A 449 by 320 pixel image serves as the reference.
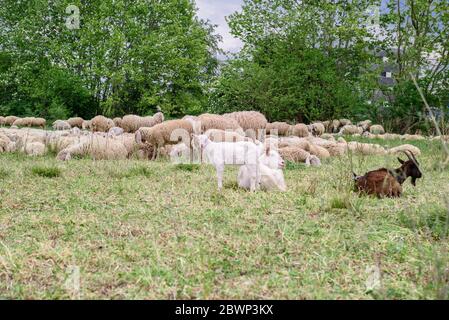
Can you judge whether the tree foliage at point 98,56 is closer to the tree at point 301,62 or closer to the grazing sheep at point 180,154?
the tree at point 301,62

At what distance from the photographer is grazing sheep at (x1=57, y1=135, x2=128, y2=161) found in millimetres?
8469

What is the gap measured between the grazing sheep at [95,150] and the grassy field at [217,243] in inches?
126

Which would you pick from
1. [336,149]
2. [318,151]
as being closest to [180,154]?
[318,151]

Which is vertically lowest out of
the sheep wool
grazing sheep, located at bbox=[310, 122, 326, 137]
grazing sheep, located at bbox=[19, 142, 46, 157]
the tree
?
grazing sheep, located at bbox=[19, 142, 46, 157]

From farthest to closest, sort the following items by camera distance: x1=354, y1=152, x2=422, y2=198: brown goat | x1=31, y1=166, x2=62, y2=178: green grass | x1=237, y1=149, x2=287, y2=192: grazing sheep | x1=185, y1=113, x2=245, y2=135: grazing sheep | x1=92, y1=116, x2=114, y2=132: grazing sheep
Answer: x1=92, y1=116, x2=114, y2=132: grazing sheep, x1=185, y1=113, x2=245, y2=135: grazing sheep, x1=31, y1=166, x2=62, y2=178: green grass, x1=237, y1=149, x2=287, y2=192: grazing sheep, x1=354, y1=152, x2=422, y2=198: brown goat

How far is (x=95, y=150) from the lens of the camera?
28.1ft

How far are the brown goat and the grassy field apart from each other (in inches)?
6.1

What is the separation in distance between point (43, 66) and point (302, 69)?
15.5 metres

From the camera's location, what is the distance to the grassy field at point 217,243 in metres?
2.47

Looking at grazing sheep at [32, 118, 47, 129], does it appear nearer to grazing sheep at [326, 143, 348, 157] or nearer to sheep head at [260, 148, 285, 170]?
grazing sheep at [326, 143, 348, 157]

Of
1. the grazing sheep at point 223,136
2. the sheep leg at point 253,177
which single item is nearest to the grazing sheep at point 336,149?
the grazing sheep at point 223,136

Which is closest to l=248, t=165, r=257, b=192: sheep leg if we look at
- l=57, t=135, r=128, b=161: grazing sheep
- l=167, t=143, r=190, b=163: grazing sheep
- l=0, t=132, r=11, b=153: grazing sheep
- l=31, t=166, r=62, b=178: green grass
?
l=31, t=166, r=62, b=178: green grass

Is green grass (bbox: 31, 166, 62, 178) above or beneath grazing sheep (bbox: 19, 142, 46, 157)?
beneath
